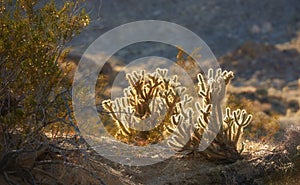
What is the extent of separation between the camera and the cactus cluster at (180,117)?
6.91 metres

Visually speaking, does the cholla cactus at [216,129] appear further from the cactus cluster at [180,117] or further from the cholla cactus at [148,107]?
the cholla cactus at [148,107]

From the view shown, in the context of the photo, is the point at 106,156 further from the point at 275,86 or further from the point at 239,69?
the point at 239,69

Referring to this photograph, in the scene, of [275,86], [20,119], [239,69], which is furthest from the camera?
[239,69]

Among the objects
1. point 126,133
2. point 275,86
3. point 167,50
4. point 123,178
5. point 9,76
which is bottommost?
point 123,178

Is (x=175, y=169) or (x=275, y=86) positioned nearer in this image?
(x=175, y=169)

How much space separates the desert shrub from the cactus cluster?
160 centimetres

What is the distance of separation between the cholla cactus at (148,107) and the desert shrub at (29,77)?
202 cm

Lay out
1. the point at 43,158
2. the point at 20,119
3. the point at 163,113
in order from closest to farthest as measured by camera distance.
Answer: the point at 20,119 → the point at 43,158 → the point at 163,113

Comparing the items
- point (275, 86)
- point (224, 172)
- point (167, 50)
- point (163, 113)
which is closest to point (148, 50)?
point (167, 50)

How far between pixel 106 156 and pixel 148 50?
51.9ft

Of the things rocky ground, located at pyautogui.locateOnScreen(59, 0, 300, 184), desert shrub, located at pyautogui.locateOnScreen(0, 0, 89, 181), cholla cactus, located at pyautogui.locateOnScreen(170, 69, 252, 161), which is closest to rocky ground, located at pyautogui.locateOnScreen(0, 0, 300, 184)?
rocky ground, located at pyautogui.locateOnScreen(59, 0, 300, 184)

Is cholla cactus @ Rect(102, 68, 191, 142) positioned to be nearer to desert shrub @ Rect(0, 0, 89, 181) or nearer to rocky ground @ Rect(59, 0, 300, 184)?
rocky ground @ Rect(59, 0, 300, 184)

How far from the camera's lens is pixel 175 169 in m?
6.62

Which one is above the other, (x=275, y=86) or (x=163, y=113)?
(x=275, y=86)
